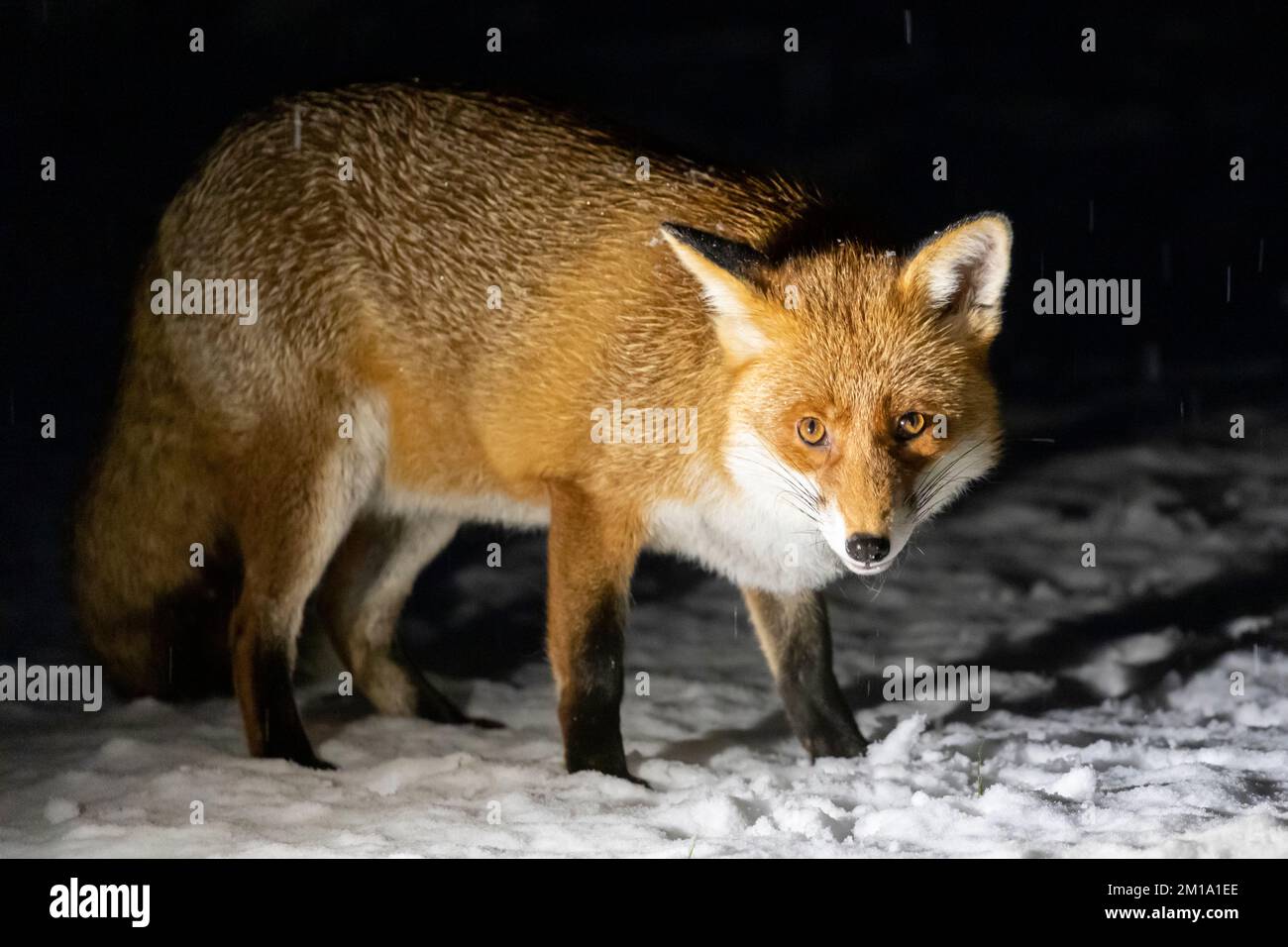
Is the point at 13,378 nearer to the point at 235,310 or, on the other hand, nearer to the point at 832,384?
the point at 235,310

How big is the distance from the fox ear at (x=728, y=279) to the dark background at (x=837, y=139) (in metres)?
2.48

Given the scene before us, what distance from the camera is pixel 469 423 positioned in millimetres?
5086

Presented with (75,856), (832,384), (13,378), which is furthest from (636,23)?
(75,856)

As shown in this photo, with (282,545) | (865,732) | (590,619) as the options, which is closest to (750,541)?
(590,619)

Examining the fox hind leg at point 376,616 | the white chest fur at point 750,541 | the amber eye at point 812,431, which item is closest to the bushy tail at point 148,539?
the fox hind leg at point 376,616

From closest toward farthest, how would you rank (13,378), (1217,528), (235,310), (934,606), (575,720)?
(575,720), (235,310), (934,606), (1217,528), (13,378)

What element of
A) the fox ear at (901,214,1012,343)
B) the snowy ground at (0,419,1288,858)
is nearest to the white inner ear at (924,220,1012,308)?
the fox ear at (901,214,1012,343)

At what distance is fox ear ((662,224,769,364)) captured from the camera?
4262 mm

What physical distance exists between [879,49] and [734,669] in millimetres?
7703

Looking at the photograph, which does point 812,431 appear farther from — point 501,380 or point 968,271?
point 501,380

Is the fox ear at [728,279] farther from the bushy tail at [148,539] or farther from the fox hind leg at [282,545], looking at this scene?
the bushy tail at [148,539]

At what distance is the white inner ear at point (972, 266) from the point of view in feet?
13.8

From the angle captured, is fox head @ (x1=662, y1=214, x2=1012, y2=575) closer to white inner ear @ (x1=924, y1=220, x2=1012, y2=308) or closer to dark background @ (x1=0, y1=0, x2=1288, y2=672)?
white inner ear @ (x1=924, y1=220, x2=1012, y2=308)

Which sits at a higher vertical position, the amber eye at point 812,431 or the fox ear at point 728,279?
the fox ear at point 728,279
